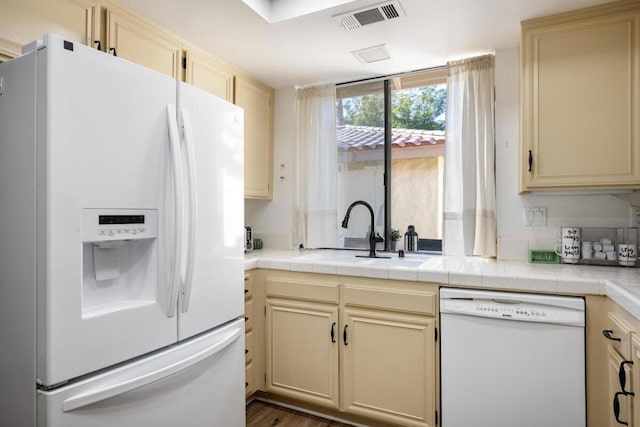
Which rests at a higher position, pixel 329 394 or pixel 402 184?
pixel 402 184

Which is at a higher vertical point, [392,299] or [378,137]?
[378,137]

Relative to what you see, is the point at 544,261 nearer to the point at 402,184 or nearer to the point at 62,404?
the point at 402,184

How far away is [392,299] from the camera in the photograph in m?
2.00

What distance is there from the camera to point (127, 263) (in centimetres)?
127

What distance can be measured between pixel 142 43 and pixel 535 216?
2.39m

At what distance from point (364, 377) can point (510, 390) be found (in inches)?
28.4

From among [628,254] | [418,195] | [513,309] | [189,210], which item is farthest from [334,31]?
[628,254]

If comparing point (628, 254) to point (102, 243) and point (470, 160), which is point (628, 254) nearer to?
point (470, 160)

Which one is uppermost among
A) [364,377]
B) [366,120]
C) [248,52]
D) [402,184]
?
[248,52]

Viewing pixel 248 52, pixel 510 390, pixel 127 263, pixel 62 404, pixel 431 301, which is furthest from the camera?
pixel 248 52

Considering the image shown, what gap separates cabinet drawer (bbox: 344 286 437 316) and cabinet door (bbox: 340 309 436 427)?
0.13ft

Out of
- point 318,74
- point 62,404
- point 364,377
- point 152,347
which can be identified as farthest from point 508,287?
point 318,74

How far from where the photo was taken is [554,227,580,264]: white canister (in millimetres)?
2072

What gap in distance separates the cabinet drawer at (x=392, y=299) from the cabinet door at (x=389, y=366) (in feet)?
0.13
